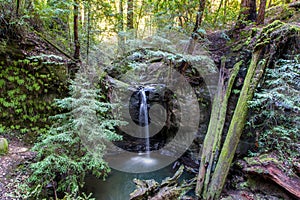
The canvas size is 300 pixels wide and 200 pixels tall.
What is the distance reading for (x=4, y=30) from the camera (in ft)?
15.2

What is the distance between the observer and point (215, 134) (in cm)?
451

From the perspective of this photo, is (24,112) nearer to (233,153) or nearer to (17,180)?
(17,180)

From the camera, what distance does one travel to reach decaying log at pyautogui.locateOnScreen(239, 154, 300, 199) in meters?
3.12

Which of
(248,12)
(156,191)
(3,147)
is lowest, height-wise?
(156,191)

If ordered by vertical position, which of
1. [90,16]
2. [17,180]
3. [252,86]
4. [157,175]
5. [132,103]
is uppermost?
[90,16]

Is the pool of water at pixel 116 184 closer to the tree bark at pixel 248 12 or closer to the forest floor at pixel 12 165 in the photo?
the forest floor at pixel 12 165

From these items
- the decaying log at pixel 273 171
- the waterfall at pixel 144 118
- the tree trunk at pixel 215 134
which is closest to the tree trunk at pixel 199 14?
the tree trunk at pixel 215 134

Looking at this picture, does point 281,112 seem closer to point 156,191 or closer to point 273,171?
point 273,171

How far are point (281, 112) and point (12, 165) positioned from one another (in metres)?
6.11

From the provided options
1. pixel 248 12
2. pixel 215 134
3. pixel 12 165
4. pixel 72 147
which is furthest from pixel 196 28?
pixel 12 165

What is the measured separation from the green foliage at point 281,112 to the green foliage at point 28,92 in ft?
17.8

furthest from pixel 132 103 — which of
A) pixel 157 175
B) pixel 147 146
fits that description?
pixel 157 175

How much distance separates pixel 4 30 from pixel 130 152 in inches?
217

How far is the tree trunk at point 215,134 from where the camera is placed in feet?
13.2
